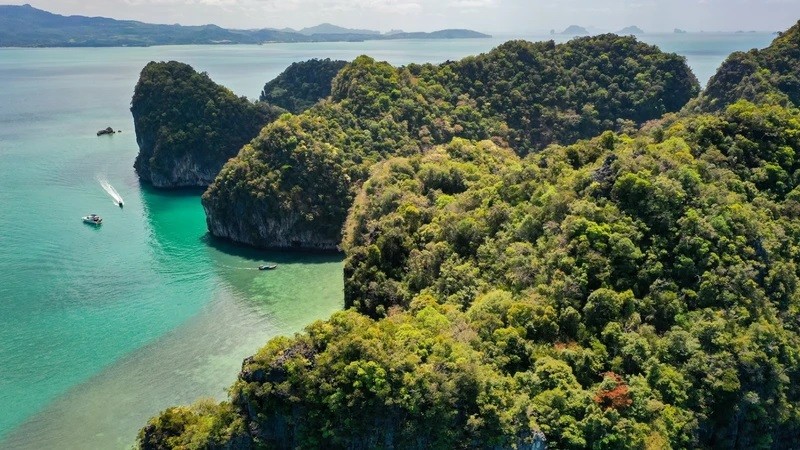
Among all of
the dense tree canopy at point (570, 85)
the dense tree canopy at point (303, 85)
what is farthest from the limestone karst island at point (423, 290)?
the dense tree canopy at point (303, 85)

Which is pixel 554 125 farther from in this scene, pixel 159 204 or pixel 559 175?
pixel 159 204

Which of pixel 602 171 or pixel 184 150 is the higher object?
pixel 602 171

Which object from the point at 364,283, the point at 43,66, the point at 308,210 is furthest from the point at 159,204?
the point at 43,66

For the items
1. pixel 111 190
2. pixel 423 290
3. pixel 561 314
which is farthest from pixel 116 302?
pixel 111 190

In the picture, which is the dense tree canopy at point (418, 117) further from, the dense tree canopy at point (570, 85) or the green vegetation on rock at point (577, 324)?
the green vegetation on rock at point (577, 324)

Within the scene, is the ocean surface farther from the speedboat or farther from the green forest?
→ the green forest
